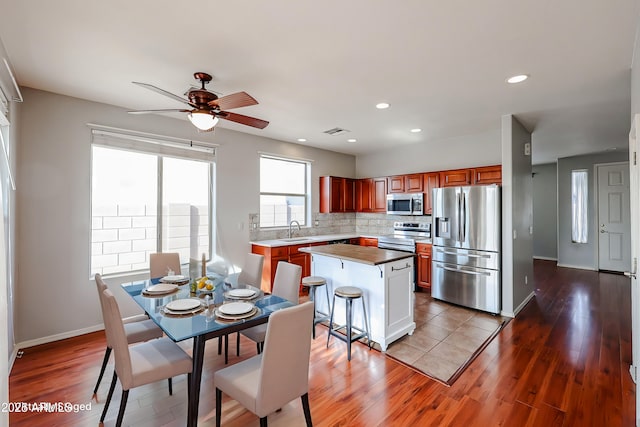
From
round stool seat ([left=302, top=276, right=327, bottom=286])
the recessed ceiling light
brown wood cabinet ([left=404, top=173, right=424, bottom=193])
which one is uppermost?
the recessed ceiling light

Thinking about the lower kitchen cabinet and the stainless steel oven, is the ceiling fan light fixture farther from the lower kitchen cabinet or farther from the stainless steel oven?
the stainless steel oven

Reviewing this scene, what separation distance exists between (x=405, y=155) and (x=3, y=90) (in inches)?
214

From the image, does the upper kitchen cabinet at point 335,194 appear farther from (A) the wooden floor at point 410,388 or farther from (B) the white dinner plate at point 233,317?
(B) the white dinner plate at point 233,317

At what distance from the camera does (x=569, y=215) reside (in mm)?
7008

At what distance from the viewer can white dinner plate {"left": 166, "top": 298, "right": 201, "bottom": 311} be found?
79.1 inches

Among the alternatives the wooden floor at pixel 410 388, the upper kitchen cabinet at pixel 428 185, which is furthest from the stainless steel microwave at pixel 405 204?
the wooden floor at pixel 410 388

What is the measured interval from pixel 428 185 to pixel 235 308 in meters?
4.22

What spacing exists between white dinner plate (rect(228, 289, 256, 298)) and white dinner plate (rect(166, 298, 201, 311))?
0.27 metres

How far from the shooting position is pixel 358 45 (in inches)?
87.7

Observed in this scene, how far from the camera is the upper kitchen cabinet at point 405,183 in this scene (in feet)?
17.6

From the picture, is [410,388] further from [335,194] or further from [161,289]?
[335,194]

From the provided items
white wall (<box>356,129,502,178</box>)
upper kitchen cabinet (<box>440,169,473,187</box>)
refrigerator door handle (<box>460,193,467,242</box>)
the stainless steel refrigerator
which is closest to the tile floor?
the stainless steel refrigerator

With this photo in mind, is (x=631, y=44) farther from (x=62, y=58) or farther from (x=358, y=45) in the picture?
(x=62, y=58)

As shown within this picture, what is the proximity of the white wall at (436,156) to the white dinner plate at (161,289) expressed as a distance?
4.48 m
